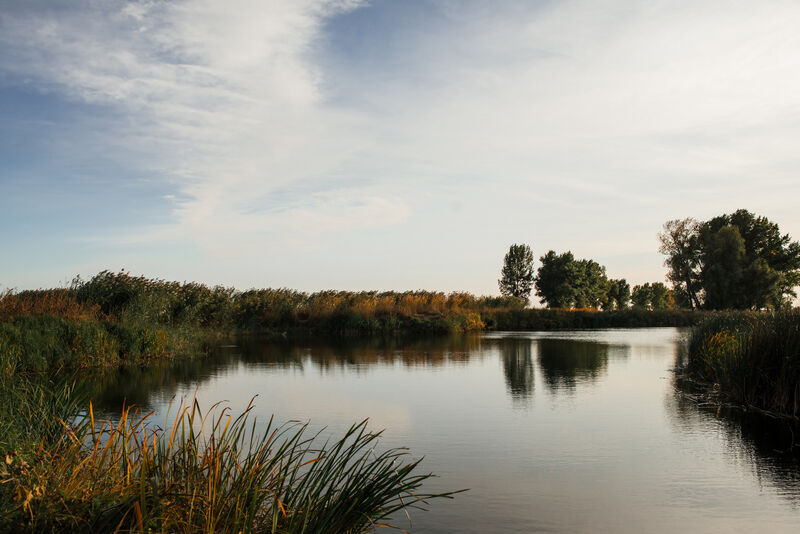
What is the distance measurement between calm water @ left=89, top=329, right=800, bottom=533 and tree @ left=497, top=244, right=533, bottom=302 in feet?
180

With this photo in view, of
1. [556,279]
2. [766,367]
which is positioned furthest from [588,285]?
[766,367]

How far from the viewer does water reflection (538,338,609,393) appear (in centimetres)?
1462

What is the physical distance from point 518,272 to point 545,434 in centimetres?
6569

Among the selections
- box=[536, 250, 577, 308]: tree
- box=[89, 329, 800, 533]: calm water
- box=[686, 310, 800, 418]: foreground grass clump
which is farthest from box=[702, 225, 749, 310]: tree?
box=[686, 310, 800, 418]: foreground grass clump

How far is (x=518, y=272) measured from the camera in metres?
73.5

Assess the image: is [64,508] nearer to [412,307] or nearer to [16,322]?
[16,322]

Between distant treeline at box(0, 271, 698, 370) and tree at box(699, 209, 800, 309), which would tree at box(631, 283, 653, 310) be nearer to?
tree at box(699, 209, 800, 309)

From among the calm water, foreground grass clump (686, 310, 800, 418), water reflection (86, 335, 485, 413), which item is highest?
foreground grass clump (686, 310, 800, 418)

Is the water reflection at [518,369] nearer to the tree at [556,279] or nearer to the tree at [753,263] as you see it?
the tree at [753,263]

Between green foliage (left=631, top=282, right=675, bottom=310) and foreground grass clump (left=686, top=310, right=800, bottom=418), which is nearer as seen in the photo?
foreground grass clump (left=686, top=310, right=800, bottom=418)

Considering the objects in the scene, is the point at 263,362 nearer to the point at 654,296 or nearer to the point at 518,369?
the point at 518,369

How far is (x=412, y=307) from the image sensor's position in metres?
38.6

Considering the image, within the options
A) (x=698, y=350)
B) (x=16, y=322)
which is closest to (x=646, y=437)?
(x=698, y=350)

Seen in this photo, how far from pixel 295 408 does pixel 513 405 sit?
4.02 meters
